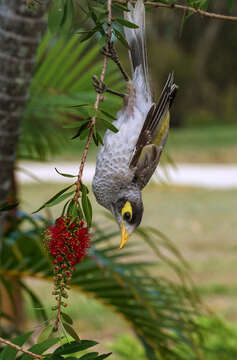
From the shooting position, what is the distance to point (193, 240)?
6113 mm

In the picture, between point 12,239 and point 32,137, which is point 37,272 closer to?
point 12,239

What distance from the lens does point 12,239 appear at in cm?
177

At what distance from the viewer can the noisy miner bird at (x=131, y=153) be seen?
0.94 metres

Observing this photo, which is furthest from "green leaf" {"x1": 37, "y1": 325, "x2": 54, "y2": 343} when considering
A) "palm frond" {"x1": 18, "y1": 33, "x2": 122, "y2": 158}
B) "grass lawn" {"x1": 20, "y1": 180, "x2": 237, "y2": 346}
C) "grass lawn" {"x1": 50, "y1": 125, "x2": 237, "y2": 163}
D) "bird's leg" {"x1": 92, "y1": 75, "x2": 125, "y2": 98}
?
"grass lawn" {"x1": 50, "y1": 125, "x2": 237, "y2": 163}

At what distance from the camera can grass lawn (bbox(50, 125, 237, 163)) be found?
Answer: 1165cm

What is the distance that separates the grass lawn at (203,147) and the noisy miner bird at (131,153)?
28.7 ft

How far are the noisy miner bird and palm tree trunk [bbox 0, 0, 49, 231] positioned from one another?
0.95ft

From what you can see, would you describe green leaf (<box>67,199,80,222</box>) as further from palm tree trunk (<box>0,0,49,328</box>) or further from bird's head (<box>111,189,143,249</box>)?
palm tree trunk (<box>0,0,49,328</box>)

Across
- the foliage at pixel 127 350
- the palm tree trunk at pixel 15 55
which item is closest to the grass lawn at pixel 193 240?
the foliage at pixel 127 350

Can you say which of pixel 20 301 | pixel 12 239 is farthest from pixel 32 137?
pixel 20 301

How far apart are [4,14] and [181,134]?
1399cm

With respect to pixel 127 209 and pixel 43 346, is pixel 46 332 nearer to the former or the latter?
pixel 43 346

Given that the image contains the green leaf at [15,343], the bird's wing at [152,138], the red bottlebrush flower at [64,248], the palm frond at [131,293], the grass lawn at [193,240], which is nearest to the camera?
the red bottlebrush flower at [64,248]

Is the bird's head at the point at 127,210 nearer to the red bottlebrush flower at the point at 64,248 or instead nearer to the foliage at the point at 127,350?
the red bottlebrush flower at the point at 64,248
